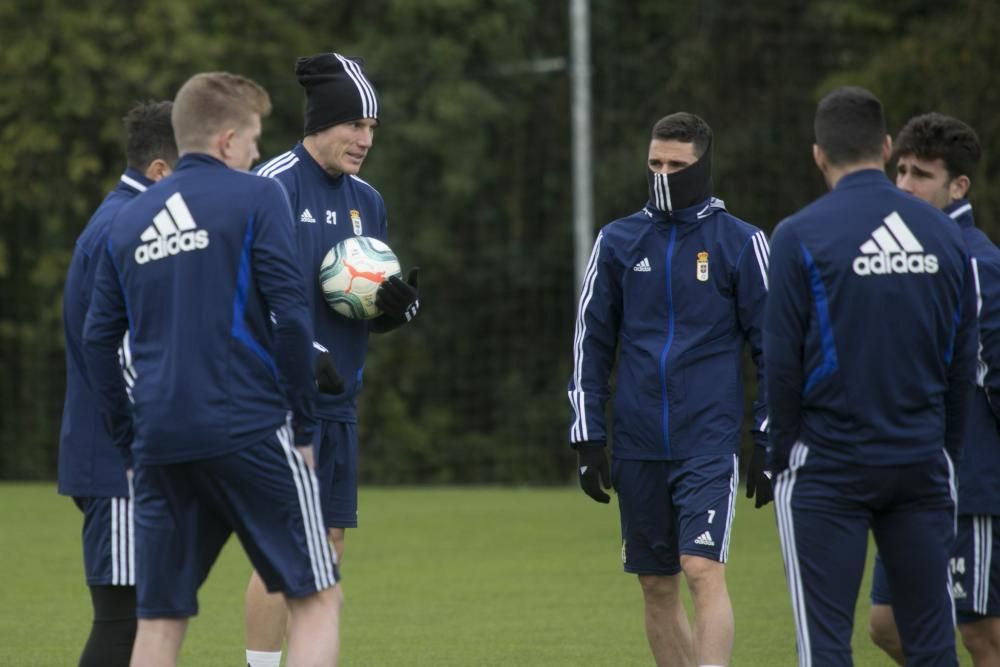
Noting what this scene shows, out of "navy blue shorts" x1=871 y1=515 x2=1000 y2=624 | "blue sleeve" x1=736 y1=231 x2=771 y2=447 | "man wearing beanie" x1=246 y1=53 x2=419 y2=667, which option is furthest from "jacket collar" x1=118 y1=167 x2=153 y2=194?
"navy blue shorts" x1=871 y1=515 x2=1000 y2=624

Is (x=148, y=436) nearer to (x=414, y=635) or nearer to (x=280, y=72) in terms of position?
(x=414, y=635)

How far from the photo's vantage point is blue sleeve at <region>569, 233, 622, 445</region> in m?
Result: 6.13

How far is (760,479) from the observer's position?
6.01 metres

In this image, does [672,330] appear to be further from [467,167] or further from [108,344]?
[467,167]

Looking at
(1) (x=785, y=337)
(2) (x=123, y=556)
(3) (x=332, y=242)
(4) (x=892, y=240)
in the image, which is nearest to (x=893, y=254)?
(4) (x=892, y=240)

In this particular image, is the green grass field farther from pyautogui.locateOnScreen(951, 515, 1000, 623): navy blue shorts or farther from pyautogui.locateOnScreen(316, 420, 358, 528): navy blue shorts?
pyautogui.locateOnScreen(951, 515, 1000, 623): navy blue shorts

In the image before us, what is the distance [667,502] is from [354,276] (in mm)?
1482

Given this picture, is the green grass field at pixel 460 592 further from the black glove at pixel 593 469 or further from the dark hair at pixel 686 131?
the dark hair at pixel 686 131

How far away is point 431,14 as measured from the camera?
18.4m

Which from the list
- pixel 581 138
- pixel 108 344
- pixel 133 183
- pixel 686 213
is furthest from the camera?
pixel 581 138

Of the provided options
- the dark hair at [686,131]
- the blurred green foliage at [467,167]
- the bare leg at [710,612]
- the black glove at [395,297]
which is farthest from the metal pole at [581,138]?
the bare leg at [710,612]

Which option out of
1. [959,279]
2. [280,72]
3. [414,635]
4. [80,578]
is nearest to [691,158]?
[959,279]

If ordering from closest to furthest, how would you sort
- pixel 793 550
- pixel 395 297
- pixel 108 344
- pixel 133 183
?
pixel 793 550
pixel 108 344
pixel 133 183
pixel 395 297

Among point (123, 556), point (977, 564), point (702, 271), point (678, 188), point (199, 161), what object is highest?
point (199, 161)
